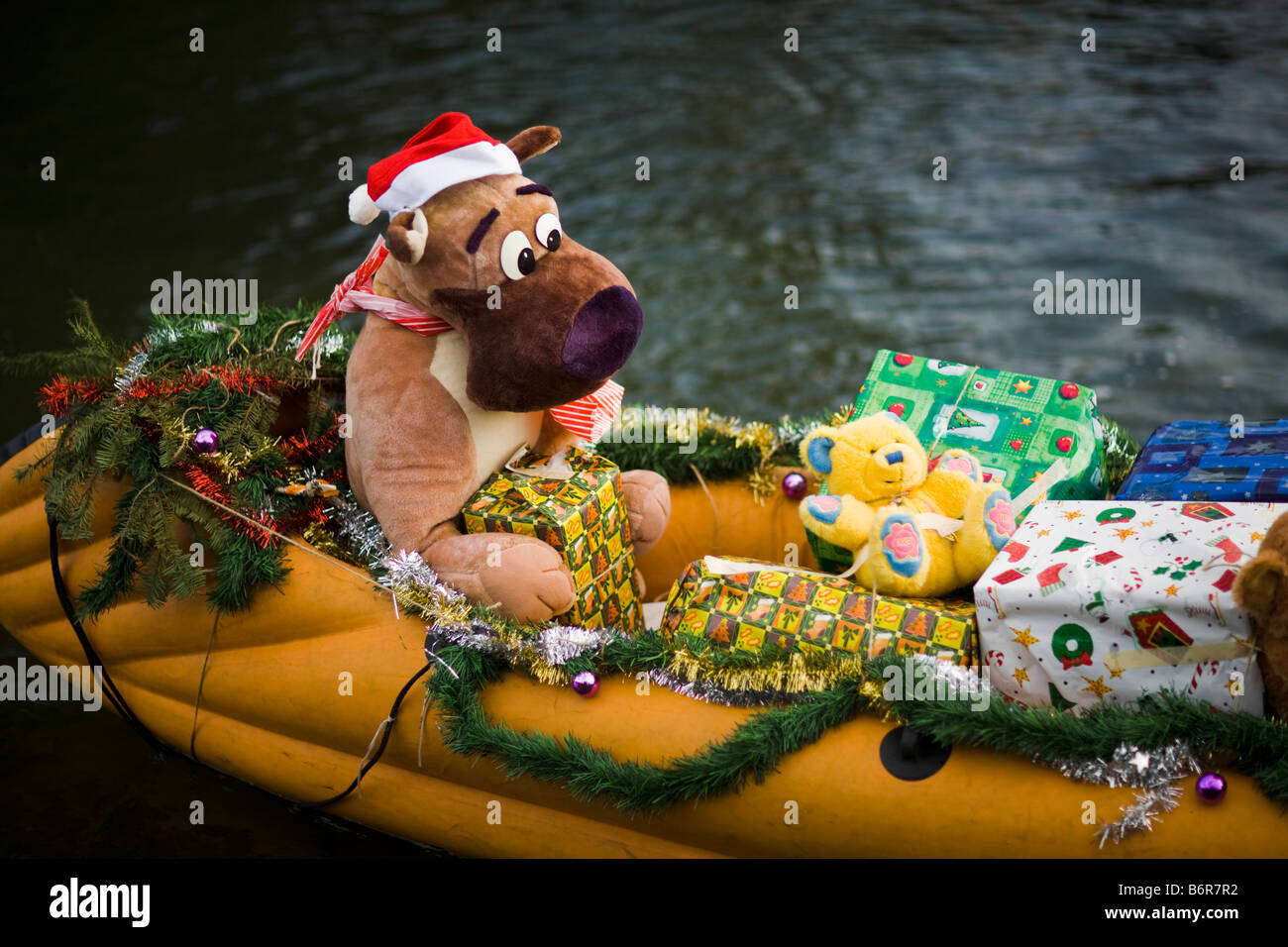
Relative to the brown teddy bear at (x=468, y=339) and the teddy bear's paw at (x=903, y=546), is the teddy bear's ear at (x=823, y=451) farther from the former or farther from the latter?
the brown teddy bear at (x=468, y=339)

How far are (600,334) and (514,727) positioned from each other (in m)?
0.67

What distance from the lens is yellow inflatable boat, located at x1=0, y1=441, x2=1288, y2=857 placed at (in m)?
1.70

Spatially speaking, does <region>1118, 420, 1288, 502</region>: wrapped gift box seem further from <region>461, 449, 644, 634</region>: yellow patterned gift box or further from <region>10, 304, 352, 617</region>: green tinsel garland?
<region>10, 304, 352, 617</region>: green tinsel garland

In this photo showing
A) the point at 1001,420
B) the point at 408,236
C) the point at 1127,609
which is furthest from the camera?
the point at 1001,420

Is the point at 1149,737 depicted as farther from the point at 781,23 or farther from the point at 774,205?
the point at 781,23

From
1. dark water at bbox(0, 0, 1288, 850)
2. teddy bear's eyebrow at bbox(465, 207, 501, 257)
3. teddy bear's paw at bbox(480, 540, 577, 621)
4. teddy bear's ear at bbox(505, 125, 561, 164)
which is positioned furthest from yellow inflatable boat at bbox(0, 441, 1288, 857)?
dark water at bbox(0, 0, 1288, 850)

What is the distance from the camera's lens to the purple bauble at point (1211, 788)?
1.60 meters

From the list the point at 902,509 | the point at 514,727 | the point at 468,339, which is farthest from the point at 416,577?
the point at 902,509

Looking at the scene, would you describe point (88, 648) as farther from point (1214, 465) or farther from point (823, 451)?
point (1214, 465)

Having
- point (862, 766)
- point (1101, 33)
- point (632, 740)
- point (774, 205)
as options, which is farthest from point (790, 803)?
point (1101, 33)

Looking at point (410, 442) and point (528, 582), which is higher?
point (410, 442)

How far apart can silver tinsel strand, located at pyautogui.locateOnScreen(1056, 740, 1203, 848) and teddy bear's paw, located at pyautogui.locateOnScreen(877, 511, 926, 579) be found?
1.66ft

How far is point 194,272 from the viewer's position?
4.78 meters

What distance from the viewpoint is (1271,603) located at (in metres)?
1.57
